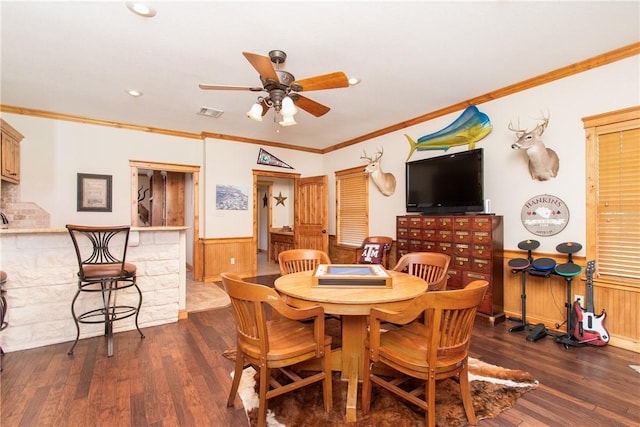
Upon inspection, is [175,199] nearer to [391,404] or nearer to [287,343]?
[287,343]

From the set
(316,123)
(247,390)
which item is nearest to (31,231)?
(247,390)

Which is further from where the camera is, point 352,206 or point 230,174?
point 352,206

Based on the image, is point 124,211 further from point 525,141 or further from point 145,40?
point 525,141

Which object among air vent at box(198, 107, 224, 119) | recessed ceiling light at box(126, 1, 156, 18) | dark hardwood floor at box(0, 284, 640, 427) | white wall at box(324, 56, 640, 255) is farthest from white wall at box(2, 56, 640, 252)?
recessed ceiling light at box(126, 1, 156, 18)

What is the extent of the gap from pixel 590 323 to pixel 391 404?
2.32m

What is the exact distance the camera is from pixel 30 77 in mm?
3348

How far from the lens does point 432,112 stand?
441 cm

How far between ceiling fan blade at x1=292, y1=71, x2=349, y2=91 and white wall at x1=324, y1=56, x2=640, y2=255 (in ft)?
5.78

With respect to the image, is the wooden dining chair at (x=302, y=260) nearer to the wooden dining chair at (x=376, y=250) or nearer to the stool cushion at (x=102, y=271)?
the stool cushion at (x=102, y=271)

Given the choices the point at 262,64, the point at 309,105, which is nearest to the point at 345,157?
the point at 309,105

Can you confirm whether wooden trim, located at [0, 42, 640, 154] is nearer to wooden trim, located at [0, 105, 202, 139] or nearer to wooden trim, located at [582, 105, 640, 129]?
wooden trim, located at [0, 105, 202, 139]

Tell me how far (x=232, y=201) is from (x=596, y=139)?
5.36 meters

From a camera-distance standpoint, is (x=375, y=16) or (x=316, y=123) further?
(x=316, y=123)

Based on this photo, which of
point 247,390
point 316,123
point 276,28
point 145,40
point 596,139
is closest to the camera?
point 247,390
